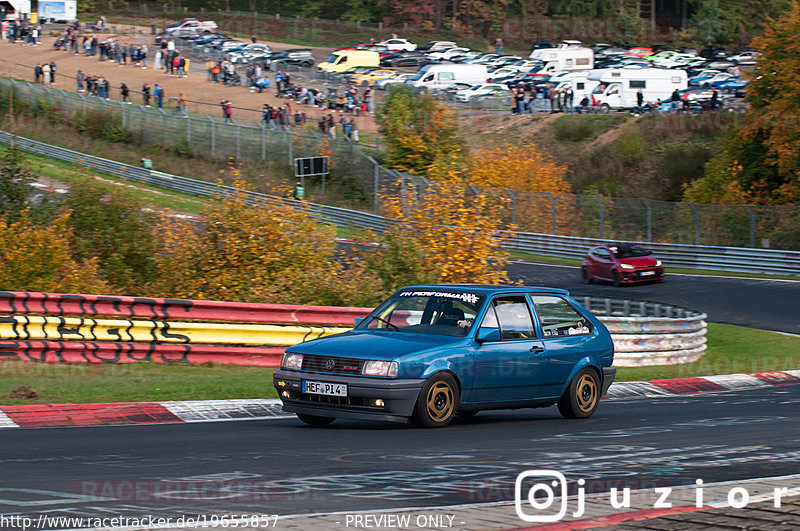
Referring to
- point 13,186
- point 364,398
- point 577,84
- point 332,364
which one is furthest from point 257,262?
point 577,84

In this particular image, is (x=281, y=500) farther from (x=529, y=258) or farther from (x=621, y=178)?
(x=621, y=178)

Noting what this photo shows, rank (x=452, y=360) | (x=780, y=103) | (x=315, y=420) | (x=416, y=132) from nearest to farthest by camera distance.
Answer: (x=452, y=360), (x=315, y=420), (x=780, y=103), (x=416, y=132)

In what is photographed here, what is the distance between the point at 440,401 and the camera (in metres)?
9.40

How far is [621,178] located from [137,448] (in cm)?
5228

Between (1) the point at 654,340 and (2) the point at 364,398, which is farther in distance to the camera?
(1) the point at 654,340

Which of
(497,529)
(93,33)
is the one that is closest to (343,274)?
(497,529)

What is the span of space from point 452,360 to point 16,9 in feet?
291

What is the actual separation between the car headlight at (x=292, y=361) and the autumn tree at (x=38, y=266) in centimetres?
783

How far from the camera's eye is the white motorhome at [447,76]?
66125mm

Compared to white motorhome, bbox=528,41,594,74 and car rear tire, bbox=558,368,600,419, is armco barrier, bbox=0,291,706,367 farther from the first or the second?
white motorhome, bbox=528,41,594,74

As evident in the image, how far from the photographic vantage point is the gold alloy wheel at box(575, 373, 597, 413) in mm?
10852

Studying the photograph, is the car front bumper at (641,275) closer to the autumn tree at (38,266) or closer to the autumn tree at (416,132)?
the autumn tree at (416,132)

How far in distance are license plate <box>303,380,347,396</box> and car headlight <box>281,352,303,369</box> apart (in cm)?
24

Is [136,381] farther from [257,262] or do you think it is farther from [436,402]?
[257,262]
